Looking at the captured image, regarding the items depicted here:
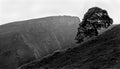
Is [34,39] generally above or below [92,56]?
below

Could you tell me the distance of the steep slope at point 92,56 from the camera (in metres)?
41.8

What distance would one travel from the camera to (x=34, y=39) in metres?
152

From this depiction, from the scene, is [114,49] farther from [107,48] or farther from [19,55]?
[19,55]

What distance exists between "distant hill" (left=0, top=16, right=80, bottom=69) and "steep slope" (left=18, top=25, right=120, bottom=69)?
2114 inches

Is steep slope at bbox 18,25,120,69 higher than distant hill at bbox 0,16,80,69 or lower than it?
higher

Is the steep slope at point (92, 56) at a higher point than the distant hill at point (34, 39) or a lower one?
higher

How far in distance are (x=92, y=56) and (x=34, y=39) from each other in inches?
4169

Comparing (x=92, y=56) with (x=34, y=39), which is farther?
(x=34, y=39)

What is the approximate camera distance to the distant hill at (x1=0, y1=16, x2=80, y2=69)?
12162 cm

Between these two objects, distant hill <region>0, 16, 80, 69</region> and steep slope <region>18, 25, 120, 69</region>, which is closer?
steep slope <region>18, 25, 120, 69</region>

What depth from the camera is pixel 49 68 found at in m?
51.0

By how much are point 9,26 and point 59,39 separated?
47222 mm

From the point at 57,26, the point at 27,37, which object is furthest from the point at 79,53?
the point at 57,26

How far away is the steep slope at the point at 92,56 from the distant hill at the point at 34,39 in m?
53.7
